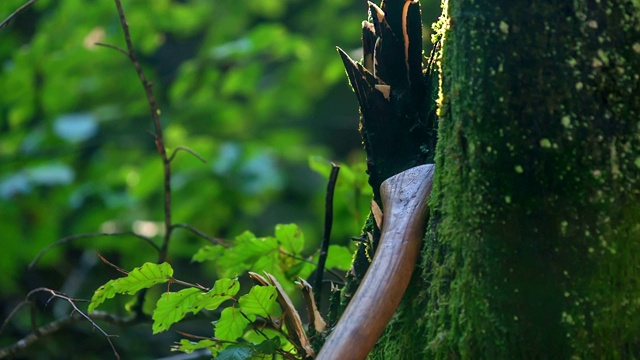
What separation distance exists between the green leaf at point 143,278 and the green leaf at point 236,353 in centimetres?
14

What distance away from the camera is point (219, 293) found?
3.18 feet

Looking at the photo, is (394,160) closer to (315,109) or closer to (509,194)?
(509,194)

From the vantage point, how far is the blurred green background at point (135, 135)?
292 centimetres

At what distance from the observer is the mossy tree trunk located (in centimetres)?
76

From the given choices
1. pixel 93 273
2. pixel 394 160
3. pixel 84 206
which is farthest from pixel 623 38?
pixel 93 273

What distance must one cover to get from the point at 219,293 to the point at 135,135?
2631 mm

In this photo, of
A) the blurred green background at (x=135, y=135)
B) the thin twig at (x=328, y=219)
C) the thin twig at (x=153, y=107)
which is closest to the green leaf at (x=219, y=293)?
the thin twig at (x=328, y=219)

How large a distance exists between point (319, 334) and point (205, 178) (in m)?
2.19

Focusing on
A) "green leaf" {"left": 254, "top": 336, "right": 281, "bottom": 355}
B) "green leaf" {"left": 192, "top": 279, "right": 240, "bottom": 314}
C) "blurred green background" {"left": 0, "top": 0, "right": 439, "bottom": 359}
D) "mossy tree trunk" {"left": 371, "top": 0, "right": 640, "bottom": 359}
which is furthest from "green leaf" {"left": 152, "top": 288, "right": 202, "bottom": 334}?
"blurred green background" {"left": 0, "top": 0, "right": 439, "bottom": 359}

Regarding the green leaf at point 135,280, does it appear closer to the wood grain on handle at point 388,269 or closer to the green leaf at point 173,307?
the green leaf at point 173,307

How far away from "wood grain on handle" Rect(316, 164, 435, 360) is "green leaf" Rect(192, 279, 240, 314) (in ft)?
0.72

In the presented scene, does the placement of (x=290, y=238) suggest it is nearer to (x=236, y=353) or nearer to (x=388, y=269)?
(x=236, y=353)

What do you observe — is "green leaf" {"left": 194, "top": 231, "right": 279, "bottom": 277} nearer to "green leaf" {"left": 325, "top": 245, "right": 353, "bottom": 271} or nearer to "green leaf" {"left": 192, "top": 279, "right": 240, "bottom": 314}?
"green leaf" {"left": 325, "top": 245, "right": 353, "bottom": 271}

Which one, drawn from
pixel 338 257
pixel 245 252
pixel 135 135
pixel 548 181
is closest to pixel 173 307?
pixel 245 252
